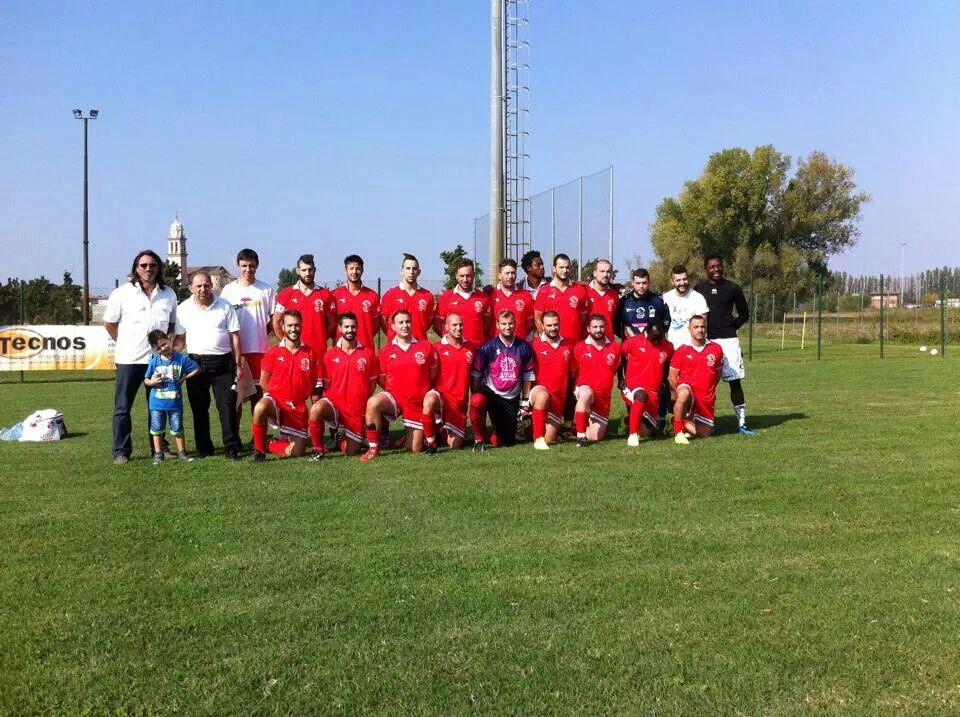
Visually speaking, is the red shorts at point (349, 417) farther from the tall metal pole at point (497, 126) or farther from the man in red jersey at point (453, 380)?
the tall metal pole at point (497, 126)

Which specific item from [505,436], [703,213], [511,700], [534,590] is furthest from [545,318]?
[703,213]

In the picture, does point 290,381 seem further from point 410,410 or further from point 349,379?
point 410,410

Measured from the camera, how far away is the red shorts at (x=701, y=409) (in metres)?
8.41

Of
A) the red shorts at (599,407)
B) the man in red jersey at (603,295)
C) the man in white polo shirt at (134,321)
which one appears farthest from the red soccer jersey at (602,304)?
the man in white polo shirt at (134,321)

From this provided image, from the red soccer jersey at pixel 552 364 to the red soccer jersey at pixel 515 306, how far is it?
1.57 feet

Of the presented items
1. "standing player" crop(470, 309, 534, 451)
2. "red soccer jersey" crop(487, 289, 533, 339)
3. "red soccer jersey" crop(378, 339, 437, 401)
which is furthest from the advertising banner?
"standing player" crop(470, 309, 534, 451)

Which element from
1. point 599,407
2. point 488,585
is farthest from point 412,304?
point 488,585

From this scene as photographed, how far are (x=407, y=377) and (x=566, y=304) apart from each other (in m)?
1.87

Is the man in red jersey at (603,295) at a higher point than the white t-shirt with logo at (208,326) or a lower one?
higher

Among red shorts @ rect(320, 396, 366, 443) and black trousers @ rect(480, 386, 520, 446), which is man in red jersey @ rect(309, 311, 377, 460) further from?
black trousers @ rect(480, 386, 520, 446)

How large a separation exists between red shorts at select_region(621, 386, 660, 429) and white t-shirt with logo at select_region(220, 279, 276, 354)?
11.4 feet

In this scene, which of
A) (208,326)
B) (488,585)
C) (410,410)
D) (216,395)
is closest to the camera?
(488,585)

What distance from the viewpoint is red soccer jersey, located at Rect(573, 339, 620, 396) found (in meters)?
8.29

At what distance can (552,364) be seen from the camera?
8.27m
